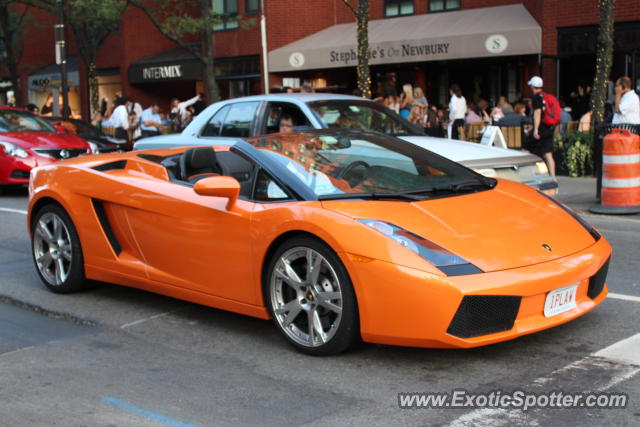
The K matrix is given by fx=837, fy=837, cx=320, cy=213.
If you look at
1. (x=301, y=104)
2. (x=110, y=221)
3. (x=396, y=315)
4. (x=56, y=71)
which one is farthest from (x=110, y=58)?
(x=396, y=315)

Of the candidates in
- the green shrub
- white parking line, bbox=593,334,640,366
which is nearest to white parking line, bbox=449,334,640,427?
white parking line, bbox=593,334,640,366

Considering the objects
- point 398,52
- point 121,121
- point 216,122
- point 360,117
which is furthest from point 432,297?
point 398,52

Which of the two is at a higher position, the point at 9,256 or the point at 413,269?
the point at 413,269

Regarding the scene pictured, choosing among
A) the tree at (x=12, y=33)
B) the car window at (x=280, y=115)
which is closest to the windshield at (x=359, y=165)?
the car window at (x=280, y=115)

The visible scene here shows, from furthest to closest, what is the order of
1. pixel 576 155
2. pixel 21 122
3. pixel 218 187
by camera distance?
pixel 21 122, pixel 576 155, pixel 218 187

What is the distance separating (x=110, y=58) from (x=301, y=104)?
28.7 metres

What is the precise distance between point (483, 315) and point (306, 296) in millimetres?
1052

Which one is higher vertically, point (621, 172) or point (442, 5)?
point (442, 5)

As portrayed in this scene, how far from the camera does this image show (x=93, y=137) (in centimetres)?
1967

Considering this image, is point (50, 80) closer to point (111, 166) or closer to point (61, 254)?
point (61, 254)

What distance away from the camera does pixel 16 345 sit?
5.43m

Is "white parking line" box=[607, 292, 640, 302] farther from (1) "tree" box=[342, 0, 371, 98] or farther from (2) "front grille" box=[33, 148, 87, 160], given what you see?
(1) "tree" box=[342, 0, 371, 98]

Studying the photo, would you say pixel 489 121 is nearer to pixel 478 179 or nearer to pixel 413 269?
pixel 478 179

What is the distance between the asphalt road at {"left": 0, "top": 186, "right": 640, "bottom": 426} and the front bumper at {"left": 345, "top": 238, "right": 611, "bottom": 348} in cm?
22
